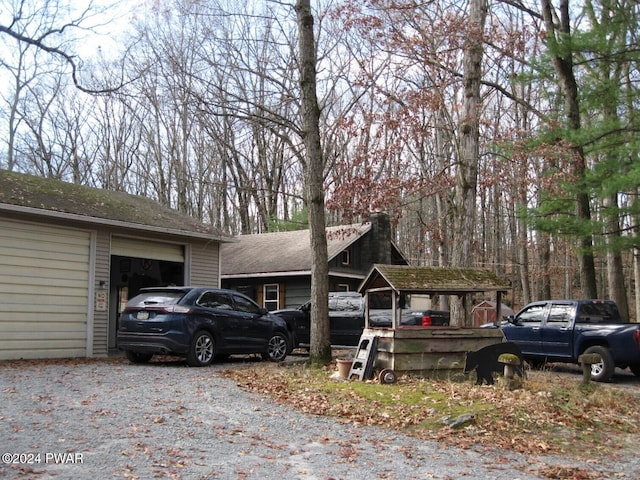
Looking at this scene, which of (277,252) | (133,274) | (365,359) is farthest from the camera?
(277,252)

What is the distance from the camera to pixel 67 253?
50.3ft

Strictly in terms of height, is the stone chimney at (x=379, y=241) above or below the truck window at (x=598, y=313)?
above

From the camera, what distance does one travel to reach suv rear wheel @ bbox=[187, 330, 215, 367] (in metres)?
13.5

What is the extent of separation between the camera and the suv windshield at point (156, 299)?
13.6m

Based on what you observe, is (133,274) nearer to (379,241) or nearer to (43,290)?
(43,290)

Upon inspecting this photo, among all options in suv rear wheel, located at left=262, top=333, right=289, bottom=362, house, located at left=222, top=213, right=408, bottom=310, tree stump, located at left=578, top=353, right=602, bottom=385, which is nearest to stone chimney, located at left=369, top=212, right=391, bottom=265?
house, located at left=222, top=213, right=408, bottom=310

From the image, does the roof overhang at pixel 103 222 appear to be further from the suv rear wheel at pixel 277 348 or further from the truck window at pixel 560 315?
the truck window at pixel 560 315

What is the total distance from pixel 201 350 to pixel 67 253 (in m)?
4.42

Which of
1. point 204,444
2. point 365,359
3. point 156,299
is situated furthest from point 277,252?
point 204,444

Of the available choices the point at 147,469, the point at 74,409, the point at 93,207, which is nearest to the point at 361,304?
the point at 93,207

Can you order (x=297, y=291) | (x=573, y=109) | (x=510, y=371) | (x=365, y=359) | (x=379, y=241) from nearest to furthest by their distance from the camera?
(x=510, y=371) → (x=365, y=359) → (x=573, y=109) → (x=297, y=291) → (x=379, y=241)

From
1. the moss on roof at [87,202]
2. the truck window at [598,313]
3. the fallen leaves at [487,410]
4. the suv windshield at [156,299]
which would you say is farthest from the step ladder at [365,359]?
the moss on roof at [87,202]

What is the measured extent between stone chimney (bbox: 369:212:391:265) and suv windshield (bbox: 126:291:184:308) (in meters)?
14.6

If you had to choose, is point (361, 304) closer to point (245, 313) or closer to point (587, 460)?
point (245, 313)
